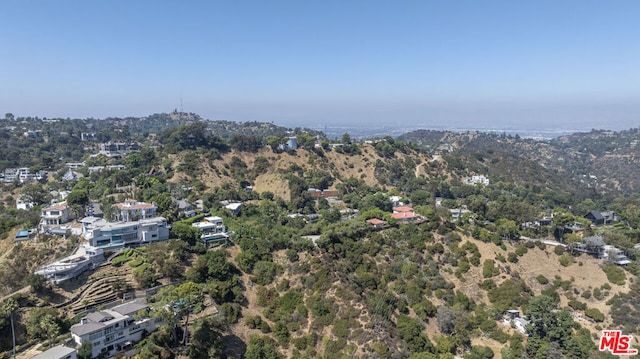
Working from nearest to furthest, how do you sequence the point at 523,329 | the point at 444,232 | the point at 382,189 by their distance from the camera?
1. the point at 523,329
2. the point at 444,232
3. the point at 382,189

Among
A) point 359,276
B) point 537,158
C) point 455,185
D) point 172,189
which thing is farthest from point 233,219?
point 537,158

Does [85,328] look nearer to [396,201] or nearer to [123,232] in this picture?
[123,232]

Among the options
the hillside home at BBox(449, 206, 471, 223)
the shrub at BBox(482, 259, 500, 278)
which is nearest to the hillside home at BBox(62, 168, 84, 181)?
the hillside home at BBox(449, 206, 471, 223)

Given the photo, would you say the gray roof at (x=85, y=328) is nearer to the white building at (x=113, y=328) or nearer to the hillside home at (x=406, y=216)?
the white building at (x=113, y=328)

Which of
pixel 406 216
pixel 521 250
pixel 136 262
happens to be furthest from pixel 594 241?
pixel 136 262


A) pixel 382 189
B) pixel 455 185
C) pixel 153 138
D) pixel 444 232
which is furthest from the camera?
pixel 153 138

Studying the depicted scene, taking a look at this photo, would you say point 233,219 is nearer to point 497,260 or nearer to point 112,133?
point 497,260

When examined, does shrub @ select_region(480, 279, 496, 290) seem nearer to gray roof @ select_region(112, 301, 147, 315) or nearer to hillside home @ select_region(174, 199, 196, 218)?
gray roof @ select_region(112, 301, 147, 315)
